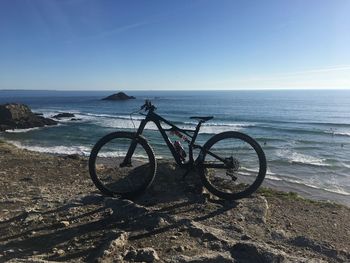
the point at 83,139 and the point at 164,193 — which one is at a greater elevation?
the point at 164,193

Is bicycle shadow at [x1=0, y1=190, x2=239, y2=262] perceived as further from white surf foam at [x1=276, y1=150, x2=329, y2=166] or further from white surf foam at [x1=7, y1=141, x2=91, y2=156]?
white surf foam at [x1=7, y1=141, x2=91, y2=156]

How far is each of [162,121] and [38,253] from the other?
319cm

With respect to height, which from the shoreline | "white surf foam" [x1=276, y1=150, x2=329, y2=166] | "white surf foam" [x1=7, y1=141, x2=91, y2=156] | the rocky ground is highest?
the rocky ground

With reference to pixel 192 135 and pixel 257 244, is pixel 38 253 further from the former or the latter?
pixel 192 135

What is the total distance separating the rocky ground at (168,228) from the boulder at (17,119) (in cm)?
4404

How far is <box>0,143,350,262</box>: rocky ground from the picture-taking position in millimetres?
4539

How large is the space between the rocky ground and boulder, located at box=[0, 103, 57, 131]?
44037 millimetres

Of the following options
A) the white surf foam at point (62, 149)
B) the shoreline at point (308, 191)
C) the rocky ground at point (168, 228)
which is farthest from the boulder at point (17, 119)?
the rocky ground at point (168, 228)

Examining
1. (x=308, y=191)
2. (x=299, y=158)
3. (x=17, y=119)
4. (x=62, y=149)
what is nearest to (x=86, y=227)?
(x=308, y=191)

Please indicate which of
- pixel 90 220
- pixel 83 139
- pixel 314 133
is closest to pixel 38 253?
pixel 90 220

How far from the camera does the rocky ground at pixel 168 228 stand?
4.54 m

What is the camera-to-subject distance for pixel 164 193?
7.36 metres

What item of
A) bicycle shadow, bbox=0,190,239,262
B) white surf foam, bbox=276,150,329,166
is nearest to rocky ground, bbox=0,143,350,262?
bicycle shadow, bbox=0,190,239,262

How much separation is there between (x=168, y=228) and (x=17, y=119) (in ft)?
163
